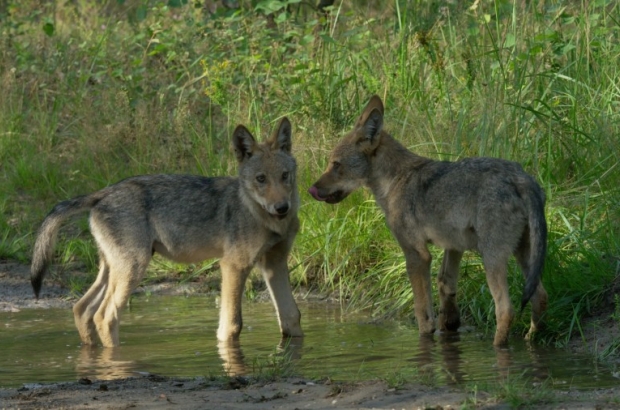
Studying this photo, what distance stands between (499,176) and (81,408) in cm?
315

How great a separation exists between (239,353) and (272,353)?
234mm

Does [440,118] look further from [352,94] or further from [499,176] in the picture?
[499,176]

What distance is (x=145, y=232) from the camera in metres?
8.15

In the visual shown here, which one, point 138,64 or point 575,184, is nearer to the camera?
point 575,184

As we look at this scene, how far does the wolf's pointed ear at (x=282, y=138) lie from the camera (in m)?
8.18

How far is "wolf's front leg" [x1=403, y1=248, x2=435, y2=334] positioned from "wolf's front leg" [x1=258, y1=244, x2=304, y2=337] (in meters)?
0.94

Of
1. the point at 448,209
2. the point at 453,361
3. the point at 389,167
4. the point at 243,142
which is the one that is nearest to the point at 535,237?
the point at 448,209

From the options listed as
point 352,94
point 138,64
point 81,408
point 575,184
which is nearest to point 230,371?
point 81,408

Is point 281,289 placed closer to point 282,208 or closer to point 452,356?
point 282,208

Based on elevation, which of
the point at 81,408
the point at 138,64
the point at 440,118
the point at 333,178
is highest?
the point at 138,64

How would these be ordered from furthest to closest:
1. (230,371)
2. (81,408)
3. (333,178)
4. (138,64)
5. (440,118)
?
(138,64)
(440,118)
(333,178)
(230,371)
(81,408)

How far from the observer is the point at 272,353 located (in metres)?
7.39

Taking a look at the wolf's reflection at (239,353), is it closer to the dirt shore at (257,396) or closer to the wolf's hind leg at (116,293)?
the dirt shore at (257,396)

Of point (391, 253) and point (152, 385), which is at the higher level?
point (391, 253)
